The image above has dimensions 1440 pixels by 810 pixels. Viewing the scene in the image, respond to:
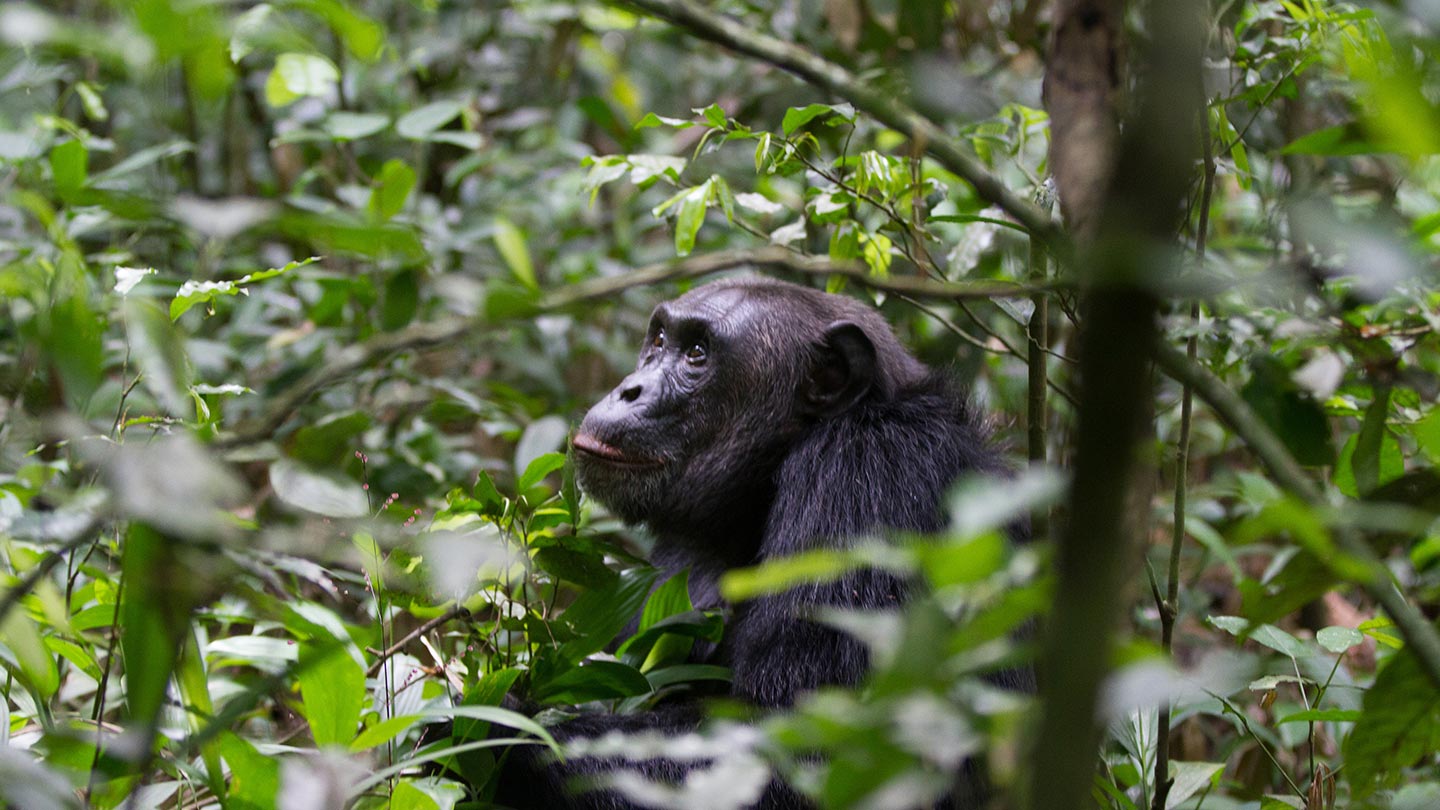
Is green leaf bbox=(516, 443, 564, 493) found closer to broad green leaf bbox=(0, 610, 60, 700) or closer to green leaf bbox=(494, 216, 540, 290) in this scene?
broad green leaf bbox=(0, 610, 60, 700)

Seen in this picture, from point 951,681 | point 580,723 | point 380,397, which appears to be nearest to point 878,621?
point 951,681

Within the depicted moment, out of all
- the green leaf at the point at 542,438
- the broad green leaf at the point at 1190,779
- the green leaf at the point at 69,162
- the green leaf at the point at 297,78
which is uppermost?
the green leaf at the point at 297,78

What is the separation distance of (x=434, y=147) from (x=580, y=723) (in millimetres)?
4295

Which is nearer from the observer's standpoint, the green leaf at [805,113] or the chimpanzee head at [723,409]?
the green leaf at [805,113]

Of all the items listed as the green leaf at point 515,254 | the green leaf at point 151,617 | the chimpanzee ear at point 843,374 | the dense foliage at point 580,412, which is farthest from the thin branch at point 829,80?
the chimpanzee ear at point 843,374

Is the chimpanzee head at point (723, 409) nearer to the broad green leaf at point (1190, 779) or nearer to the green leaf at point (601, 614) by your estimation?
the green leaf at point (601, 614)

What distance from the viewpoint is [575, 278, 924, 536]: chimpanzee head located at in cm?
313

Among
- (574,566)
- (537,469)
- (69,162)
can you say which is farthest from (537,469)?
(69,162)

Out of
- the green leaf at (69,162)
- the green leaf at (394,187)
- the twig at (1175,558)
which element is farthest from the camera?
the green leaf at (394,187)

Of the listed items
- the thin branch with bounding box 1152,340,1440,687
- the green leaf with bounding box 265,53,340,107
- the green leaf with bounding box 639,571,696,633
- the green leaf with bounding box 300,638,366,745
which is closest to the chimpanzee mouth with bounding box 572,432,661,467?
the green leaf with bounding box 639,571,696,633

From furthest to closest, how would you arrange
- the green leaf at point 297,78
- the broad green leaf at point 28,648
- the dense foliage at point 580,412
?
1. the green leaf at point 297,78
2. the broad green leaf at point 28,648
3. the dense foliage at point 580,412

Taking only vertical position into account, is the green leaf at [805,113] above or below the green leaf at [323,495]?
above

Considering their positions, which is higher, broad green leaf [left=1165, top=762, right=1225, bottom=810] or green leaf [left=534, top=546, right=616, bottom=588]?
green leaf [left=534, top=546, right=616, bottom=588]

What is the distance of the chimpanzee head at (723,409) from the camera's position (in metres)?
3.13
